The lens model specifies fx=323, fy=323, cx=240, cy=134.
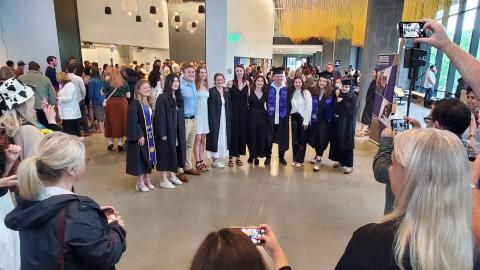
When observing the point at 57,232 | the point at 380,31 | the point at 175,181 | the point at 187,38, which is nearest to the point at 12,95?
the point at 57,232

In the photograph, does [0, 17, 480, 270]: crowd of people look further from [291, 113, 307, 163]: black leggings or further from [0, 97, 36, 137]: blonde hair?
[291, 113, 307, 163]: black leggings

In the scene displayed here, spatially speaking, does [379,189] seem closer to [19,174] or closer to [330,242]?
[330,242]

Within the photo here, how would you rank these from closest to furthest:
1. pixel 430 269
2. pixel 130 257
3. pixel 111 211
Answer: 1. pixel 430 269
2. pixel 111 211
3. pixel 130 257

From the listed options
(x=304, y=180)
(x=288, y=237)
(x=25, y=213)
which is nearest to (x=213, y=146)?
(x=304, y=180)

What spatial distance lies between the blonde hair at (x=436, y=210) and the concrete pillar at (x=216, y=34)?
6622mm

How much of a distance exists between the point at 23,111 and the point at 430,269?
8.09 feet

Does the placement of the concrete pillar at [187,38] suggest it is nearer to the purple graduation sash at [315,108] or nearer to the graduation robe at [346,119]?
the purple graduation sash at [315,108]

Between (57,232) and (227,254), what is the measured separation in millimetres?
872

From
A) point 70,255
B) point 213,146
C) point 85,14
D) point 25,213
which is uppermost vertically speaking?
point 85,14

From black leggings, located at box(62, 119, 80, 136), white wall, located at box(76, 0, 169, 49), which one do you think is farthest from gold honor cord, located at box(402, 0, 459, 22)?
white wall, located at box(76, 0, 169, 49)

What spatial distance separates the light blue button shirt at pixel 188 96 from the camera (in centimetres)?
473

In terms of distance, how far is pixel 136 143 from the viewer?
4203mm

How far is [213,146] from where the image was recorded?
5320 millimetres

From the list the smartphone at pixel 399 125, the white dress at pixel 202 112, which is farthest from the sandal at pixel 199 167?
the smartphone at pixel 399 125
